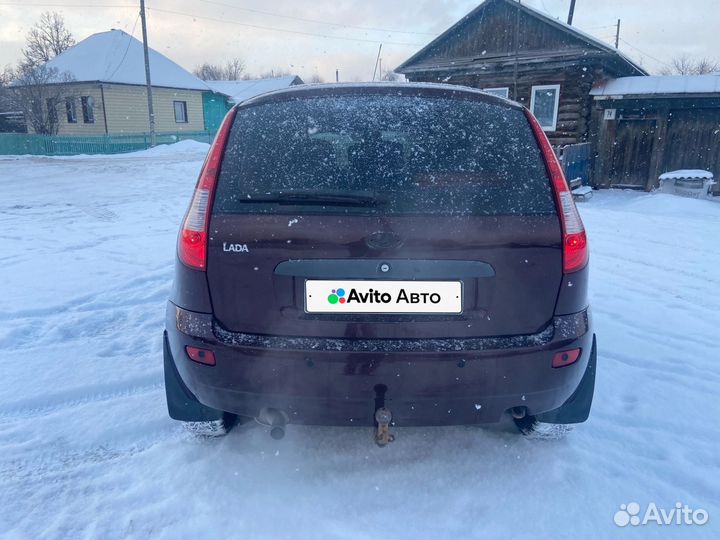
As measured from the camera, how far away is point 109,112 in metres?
32.2

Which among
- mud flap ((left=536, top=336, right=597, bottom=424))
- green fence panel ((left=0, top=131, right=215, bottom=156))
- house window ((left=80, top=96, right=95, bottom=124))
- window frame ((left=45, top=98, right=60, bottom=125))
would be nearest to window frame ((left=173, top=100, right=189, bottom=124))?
house window ((left=80, top=96, right=95, bottom=124))

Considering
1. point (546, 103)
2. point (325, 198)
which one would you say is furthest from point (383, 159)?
point (546, 103)

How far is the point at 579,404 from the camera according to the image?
237cm

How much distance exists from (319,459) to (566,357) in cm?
126

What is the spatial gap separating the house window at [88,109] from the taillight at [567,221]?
120 ft

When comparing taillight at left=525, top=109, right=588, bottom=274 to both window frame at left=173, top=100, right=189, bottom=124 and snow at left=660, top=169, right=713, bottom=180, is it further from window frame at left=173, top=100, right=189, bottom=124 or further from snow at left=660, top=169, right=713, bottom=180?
window frame at left=173, top=100, right=189, bottom=124

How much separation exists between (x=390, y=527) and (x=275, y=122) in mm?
1776

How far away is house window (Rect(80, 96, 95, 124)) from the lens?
107 feet

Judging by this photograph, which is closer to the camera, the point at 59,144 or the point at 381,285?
the point at 381,285

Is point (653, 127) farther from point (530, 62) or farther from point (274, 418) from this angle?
point (274, 418)

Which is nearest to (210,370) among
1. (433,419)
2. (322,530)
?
(322,530)

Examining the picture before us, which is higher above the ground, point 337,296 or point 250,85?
point 250,85

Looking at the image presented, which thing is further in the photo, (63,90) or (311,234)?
(63,90)

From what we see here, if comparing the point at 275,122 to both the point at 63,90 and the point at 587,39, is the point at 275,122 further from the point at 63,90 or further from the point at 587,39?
the point at 63,90
